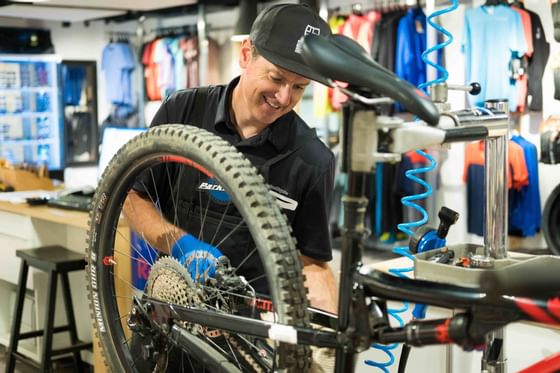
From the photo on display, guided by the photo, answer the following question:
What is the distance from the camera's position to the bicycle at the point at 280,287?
84cm

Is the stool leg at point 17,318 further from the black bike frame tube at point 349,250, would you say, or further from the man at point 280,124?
the black bike frame tube at point 349,250

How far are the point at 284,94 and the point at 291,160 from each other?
16 centimetres

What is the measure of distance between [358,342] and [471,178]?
15.1 ft

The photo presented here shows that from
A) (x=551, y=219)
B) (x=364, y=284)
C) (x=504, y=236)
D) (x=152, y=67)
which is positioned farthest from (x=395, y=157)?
(x=152, y=67)

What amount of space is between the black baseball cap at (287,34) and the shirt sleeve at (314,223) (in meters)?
0.27

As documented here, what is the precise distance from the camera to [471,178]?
210 inches

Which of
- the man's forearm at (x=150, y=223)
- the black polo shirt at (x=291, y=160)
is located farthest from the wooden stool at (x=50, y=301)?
the man's forearm at (x=150, y=223)

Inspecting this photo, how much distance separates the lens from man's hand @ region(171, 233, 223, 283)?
1222 millimetres

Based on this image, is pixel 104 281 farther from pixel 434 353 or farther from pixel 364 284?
pixel 434 353

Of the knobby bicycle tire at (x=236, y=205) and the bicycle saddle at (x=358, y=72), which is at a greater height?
the bicycle saddle at (x=358, y=72)

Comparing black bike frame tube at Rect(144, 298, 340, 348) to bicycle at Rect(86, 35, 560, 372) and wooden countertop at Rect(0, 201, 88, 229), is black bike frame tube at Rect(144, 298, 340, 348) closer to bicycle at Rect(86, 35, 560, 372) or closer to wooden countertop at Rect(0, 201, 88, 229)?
bicycle at Rect(86, 35, 560, 372)

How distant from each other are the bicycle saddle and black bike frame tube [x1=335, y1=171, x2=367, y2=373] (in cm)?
12

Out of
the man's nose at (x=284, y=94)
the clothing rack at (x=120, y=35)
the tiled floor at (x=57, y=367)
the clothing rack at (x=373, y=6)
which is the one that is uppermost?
the clothing rack at (x=373, y=6)

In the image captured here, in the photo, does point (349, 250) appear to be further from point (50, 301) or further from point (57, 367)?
point (57, 367)
